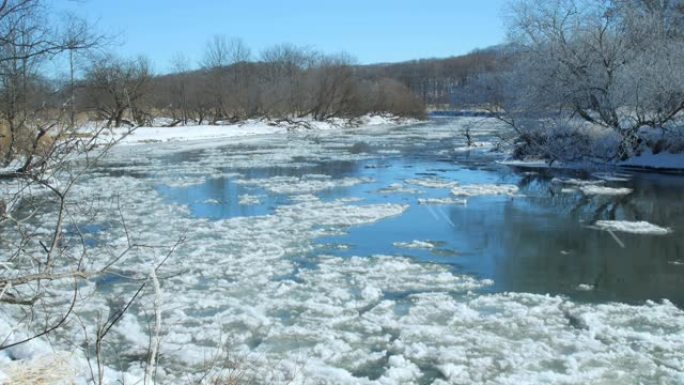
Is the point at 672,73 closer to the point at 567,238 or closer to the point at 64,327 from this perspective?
the point at 567,238

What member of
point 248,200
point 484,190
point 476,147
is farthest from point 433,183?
point 476,147

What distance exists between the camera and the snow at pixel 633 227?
1120 centimetres

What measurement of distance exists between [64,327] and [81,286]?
1539mm

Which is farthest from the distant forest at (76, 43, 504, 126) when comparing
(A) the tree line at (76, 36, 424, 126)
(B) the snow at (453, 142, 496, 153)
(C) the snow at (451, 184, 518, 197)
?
(C) the snow at (451, 184, 518, 197)

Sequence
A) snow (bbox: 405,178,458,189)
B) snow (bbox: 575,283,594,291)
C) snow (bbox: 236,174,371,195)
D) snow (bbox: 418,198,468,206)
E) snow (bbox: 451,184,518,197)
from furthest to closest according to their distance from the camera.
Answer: snow (bbox: 405,178,458,189) < snow (bbox: 236,174,371,195) < snow (bbox: 451,184,518,197) < snow (bbox: 418,198,468,206) < snow (bbox: 575,283,594,291)

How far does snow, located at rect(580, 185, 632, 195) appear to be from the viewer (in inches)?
635

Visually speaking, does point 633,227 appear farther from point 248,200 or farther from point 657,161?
point 657,161

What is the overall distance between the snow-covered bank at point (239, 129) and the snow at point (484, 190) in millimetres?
17492

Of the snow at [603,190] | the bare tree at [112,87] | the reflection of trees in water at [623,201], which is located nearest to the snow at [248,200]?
the bare tree at [112,87]

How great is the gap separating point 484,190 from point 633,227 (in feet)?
17.1

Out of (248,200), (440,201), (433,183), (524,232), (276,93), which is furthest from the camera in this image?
(276,93)

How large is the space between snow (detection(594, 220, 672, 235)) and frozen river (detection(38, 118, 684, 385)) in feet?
0.60

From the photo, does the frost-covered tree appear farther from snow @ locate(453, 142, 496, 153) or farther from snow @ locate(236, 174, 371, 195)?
snow @ locate(236, 174, 371, 195)

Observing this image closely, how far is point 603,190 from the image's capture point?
651 inches
